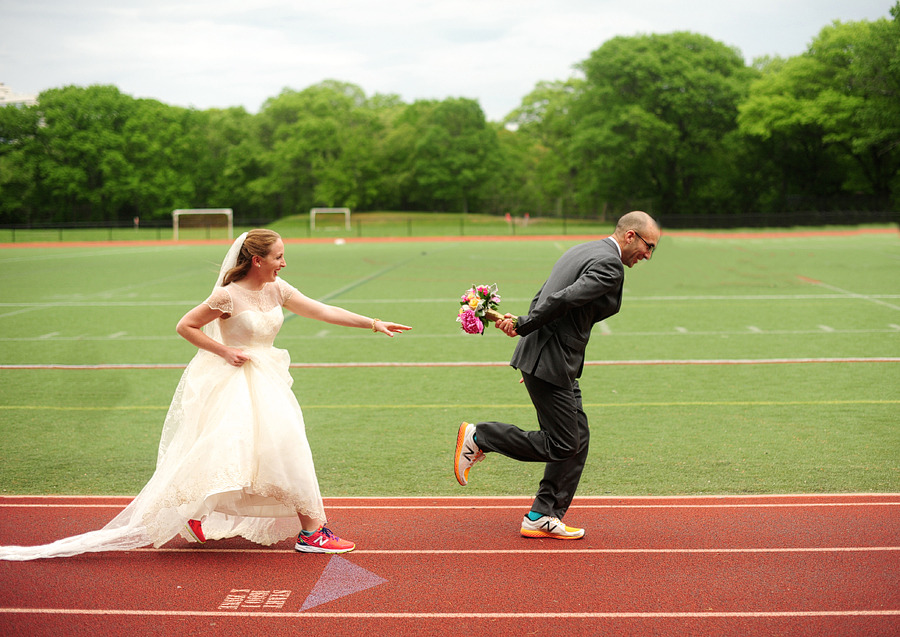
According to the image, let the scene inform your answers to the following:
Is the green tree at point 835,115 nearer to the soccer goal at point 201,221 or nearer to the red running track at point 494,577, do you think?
the soccer goal at point 201,221

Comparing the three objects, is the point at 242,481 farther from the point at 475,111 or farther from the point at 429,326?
the point at 475,111

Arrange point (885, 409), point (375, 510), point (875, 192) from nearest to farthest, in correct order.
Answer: point (375, 510) < point (885, 409) < point (875, 192)

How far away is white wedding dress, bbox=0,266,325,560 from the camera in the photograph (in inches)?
176

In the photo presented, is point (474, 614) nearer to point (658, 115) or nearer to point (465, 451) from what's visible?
point (465, 451)

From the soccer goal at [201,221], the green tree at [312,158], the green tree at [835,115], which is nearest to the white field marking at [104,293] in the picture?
Result: the soccer goal at [201,221]

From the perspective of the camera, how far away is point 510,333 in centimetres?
475

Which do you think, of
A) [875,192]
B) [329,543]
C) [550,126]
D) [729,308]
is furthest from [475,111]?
[329,543]

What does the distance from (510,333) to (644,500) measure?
1828 millimetres

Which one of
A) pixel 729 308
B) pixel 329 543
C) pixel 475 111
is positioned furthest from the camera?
pixel 475 111

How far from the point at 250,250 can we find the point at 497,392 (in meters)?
5.27

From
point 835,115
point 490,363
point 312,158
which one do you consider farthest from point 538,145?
point 490,363

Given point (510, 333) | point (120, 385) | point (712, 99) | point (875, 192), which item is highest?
point (712, 99)

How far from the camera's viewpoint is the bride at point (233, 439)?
14.7ft

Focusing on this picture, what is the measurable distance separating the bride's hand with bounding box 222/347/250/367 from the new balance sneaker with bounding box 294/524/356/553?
111 cm
